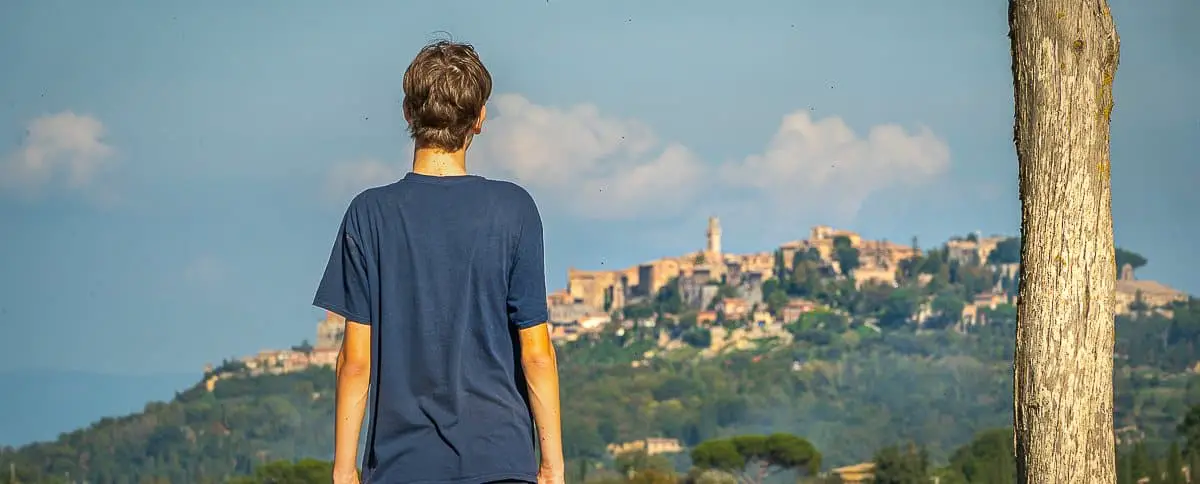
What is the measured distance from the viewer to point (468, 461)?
243 cm

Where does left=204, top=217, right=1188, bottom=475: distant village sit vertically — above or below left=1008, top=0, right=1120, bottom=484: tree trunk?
above

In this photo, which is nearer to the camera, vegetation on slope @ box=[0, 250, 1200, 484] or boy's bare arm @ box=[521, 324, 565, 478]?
boy's bare arm @ box=[521, 324, 565, 478]

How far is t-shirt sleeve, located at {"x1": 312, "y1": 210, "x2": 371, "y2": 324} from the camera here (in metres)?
2.46

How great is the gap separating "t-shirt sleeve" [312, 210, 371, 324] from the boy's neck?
144 millimetres

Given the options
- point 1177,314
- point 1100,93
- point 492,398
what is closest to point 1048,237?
point 1100,93

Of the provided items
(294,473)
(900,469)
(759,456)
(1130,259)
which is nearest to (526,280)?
(294,473)

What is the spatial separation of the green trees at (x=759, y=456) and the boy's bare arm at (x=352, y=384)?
5008 centimetres

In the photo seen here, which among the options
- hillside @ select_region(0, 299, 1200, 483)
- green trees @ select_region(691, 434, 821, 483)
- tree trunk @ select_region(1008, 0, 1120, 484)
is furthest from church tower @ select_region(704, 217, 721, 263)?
tree trunk @ select_region(1008, 0, 1120, 484)

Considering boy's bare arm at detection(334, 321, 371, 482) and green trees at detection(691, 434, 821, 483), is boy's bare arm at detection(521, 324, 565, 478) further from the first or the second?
green trees at detection(691, 434, 821, 483)

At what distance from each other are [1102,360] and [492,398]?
181 cm

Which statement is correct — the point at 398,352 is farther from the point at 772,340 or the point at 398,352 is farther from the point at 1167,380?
the point at 772,340

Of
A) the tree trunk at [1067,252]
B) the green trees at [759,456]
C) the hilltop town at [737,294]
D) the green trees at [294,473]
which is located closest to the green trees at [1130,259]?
the hilltop town at [737,294]

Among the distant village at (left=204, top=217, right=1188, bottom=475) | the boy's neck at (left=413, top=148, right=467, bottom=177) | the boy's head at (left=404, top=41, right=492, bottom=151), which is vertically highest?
the distant village at (left=204, top=217, right=1188, bottom=475)

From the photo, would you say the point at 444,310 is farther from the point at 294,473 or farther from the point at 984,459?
the point at 984,459
